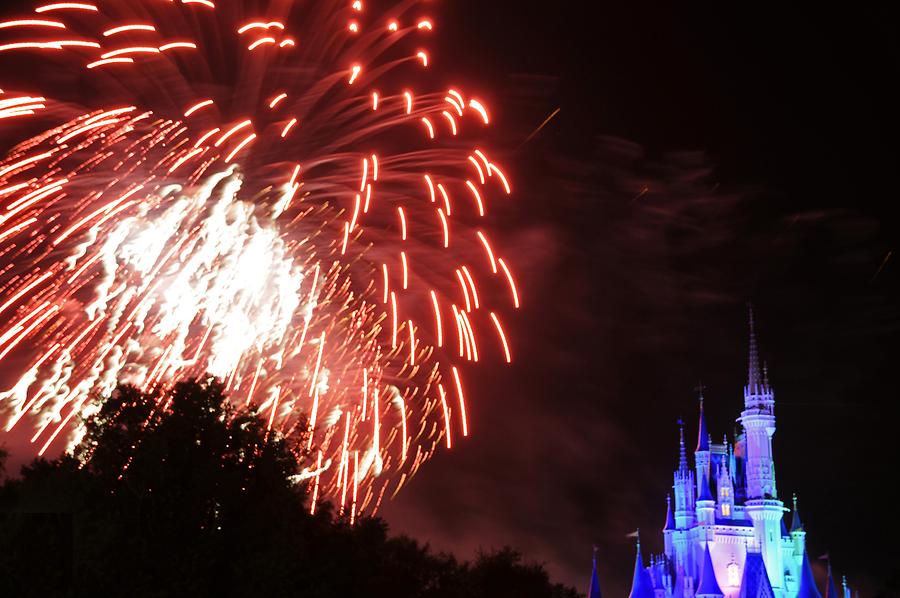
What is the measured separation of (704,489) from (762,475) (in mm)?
6903

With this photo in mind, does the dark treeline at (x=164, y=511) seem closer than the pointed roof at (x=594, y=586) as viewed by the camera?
Yes

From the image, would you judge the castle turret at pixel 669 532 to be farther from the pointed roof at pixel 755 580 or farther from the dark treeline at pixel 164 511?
the dark treeline at pixel 164 511

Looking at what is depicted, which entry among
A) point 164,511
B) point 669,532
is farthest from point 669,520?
point 164,511

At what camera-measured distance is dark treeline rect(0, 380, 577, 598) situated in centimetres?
3434

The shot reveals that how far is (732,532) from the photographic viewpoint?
12950 cm

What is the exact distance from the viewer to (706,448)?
135 meters

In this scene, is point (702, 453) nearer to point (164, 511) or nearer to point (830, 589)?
point (830, 589)

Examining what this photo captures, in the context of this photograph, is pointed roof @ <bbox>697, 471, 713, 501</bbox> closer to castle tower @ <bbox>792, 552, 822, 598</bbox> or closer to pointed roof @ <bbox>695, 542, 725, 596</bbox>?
pointed roof @ <bbox>695, 542, 725, 596</bbox>

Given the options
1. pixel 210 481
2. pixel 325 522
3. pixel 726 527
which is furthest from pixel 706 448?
pixel 210 481

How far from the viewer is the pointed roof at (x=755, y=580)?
122 meters

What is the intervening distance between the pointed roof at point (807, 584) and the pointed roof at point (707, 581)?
29.6 ft

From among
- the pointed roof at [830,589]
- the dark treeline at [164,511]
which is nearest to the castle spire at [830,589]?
the pointed roof at [830,589]

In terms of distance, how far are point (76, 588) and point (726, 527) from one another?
104278 millimetres

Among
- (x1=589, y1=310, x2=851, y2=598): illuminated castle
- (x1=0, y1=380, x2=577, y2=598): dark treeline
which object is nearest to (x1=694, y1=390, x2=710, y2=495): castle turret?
(x1=589, y1=310, x2=851, y2=598): illuminated castle
